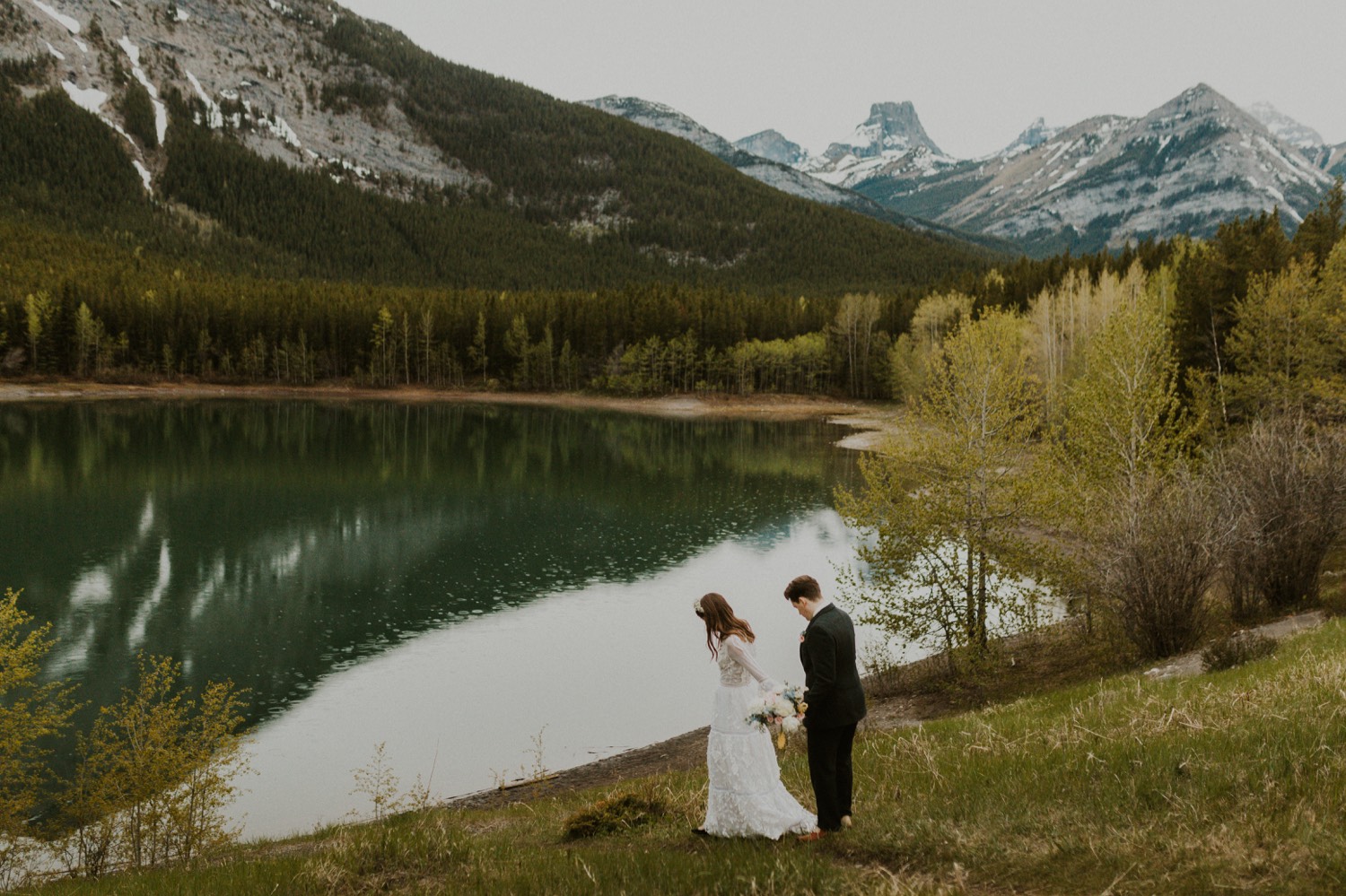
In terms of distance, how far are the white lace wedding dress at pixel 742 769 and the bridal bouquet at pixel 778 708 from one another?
6.9 inches

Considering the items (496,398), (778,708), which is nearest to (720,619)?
(778,708)

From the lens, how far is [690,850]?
8977mm

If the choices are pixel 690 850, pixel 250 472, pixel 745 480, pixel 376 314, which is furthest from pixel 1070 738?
pixel 376 314

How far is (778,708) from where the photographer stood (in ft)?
27.7

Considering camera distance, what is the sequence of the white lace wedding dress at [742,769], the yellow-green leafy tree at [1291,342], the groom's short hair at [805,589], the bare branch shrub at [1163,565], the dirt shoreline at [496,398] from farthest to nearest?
the dirt shoreline at [496,398]
the yellow-green leafy tree at [1291,342]
the bare branch shrub at [1163,565]
the groom's short hair at [805,589]
the white lace wedding dress at [742,769]

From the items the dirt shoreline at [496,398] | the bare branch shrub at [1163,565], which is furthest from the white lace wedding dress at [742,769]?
the dirt shoreline at [496,398]

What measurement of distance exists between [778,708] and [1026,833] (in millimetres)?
2476

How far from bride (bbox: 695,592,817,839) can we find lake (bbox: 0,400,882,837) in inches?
492

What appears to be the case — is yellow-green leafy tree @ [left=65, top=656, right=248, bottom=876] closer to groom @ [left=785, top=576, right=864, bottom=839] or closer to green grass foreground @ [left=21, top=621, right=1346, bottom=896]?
green grass foreground @ [left=21, top=621, right=1346, bottom=896]

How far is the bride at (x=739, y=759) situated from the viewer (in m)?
8.77

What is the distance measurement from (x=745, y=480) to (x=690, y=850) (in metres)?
59.0

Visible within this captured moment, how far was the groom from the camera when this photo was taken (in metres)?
8.84

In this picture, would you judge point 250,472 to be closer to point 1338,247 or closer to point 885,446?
point 885,446

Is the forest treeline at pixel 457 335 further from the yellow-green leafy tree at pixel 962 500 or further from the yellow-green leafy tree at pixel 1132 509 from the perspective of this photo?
the yellow-green leafy tree at pixel 962 500
